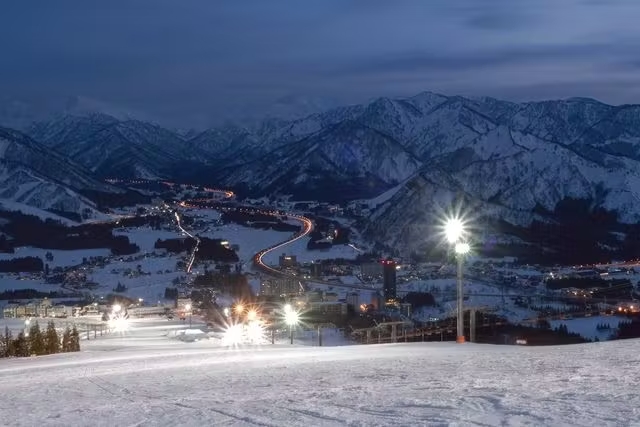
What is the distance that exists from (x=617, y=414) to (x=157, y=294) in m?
95.6

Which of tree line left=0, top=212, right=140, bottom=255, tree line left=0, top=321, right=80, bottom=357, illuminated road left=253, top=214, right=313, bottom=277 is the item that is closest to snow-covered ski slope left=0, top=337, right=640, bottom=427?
tree line left=0, top=321, right=80, bottom=357

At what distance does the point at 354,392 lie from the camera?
1242cm

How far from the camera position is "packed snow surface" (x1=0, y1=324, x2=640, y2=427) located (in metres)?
10.2

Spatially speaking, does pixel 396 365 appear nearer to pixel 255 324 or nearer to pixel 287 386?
pixel 287 386

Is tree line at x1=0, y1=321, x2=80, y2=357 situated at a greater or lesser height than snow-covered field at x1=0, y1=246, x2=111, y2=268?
lesser

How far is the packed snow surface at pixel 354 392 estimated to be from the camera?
1017cm

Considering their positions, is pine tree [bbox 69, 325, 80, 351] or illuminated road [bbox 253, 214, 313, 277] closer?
pine tree [bbox 69, 325, 80, 351]

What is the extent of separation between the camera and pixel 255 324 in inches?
1813

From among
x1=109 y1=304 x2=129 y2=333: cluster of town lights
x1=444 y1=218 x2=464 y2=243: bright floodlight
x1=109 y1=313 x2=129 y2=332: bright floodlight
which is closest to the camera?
x1=444 y1=218 x2=464 y2=243: bright floodlight

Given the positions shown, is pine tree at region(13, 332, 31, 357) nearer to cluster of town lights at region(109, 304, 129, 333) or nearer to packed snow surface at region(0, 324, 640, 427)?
cluster of town lights at region(109, 304, 129, 333)

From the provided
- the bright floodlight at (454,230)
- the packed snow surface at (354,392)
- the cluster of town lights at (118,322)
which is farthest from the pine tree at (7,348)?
the bright floodlight at (454,230)

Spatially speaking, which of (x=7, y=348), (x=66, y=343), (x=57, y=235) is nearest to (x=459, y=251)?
(x=66, y=343)

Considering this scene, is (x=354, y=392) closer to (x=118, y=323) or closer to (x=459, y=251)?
(x=459, y=251)

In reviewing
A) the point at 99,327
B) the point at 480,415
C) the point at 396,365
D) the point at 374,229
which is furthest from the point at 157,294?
the point at 480,415
